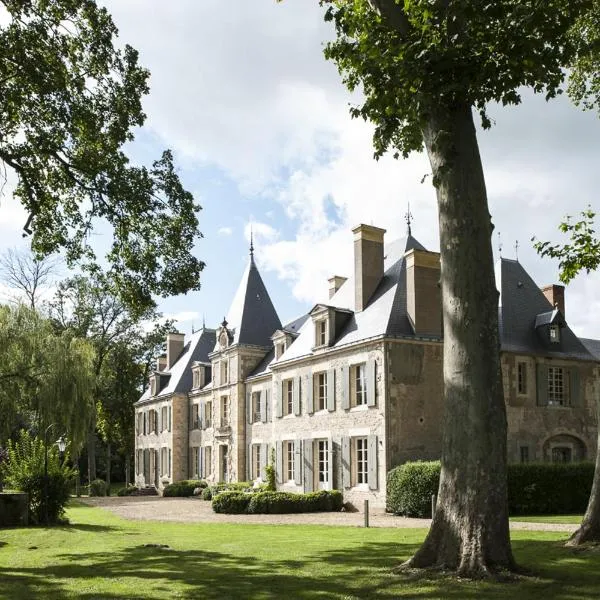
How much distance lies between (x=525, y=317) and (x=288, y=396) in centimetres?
980

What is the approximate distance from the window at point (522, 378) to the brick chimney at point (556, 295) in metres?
5.44

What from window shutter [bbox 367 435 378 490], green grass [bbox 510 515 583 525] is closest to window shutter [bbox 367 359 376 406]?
window shutter [bbox 367 435 378 490]

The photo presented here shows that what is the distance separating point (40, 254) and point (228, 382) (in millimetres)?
22269

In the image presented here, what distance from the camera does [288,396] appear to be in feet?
96.0

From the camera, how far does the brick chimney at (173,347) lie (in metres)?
46.8

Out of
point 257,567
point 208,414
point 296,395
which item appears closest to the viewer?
point 257,567

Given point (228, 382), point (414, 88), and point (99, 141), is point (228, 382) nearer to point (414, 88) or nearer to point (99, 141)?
point (99, 141)

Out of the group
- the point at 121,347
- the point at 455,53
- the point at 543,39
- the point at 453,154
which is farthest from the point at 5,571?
the point at 121,347

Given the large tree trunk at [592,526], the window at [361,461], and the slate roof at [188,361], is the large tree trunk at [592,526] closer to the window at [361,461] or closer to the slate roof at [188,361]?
the window at [361,461]

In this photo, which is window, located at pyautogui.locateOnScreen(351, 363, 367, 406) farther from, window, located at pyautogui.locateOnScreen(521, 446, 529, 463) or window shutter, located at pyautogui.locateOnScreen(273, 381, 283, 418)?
window shutter, located at pyautogui.locateOnScreen(273, 381, 283, 418)

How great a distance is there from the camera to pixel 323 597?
796 centimetres

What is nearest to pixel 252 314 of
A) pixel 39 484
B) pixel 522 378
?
pixel 522 378

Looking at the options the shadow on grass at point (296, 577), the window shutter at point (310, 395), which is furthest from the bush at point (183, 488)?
the shadow on grass at point (296, 577)

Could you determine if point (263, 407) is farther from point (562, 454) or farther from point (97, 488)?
point (97, 488)
